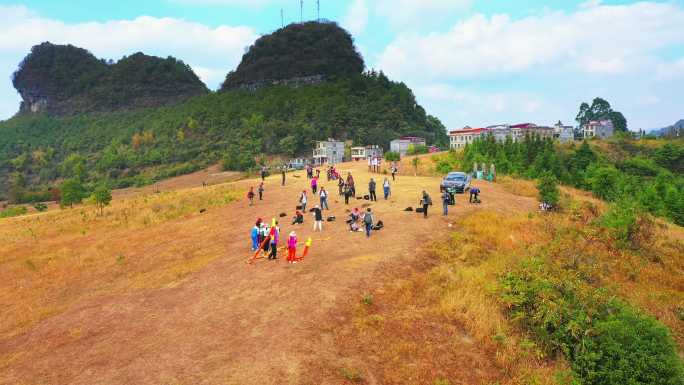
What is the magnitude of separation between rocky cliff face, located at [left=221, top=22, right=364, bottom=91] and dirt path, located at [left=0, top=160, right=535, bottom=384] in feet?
501

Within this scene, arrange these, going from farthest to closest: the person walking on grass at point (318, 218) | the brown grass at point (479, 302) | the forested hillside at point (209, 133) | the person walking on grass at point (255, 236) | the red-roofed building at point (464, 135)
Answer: the forested hillside at point (209, 133) < the red-roofed building at point (464, 135) < the person walking on grass at point (318, 218) < the person walking on grass at point (255, 236) < the brown grass at point (479, 302)

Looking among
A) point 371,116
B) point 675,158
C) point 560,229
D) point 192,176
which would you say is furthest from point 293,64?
point 560,229

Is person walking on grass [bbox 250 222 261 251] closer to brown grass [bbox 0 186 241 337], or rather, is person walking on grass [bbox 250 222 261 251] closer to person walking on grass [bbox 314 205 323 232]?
brown grass [bbox 0 186 241 337]

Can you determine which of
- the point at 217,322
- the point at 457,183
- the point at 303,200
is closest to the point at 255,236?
the point at 217,322

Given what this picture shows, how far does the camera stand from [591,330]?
1030 cm

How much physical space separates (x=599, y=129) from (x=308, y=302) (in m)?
144

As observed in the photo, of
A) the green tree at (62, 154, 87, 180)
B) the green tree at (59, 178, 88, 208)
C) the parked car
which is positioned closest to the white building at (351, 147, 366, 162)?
the green tree at (59, 178, 88, 208)

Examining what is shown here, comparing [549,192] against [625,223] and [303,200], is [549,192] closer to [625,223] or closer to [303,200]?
[625,223]

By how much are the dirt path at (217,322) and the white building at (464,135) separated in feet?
327

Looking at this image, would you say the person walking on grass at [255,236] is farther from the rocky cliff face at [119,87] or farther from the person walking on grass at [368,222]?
the rocky cliff face at [119,87]

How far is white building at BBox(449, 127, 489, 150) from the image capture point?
11375cm

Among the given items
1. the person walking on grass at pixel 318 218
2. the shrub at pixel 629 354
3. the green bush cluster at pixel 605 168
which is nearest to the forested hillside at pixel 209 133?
the green bush cluster at pixel 605 168

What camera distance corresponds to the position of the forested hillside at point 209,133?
11775 centimetres

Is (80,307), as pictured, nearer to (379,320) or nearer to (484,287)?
(379,320)
